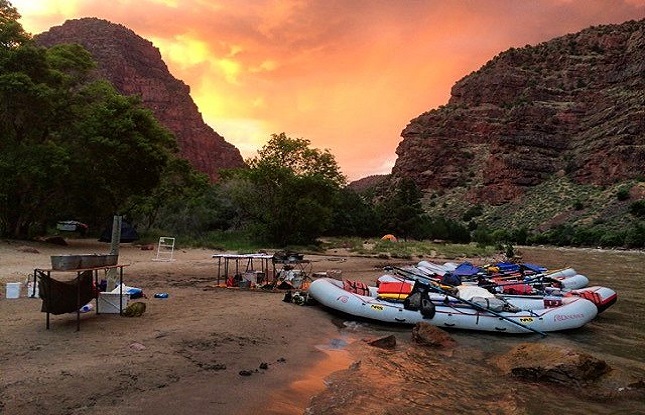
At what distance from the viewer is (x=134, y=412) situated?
18.0ft

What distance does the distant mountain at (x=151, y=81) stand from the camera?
12900 centimetres

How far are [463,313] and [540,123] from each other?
96174 mm

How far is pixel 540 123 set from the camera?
97.0 metres

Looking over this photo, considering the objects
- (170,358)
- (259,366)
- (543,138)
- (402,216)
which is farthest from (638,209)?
(170,358)

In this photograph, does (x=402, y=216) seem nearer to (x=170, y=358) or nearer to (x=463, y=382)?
(x=463, y=382)

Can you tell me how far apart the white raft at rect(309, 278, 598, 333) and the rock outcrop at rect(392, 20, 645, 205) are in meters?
73.2

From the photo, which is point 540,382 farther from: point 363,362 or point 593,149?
point 593,149

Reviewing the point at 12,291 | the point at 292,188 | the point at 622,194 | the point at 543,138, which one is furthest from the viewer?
the point at 543,138

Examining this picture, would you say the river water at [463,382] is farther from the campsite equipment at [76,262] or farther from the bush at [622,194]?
the bush at [622,194]

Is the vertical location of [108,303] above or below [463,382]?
above

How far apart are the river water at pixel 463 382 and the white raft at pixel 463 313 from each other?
0.98 ft

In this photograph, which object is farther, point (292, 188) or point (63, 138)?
point (292, 188)

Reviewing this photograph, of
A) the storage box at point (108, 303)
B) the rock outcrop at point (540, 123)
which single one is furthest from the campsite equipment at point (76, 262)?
the rock outcrop at point (540, 123)

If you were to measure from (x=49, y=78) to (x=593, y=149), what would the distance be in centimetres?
8408
